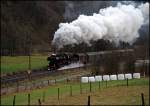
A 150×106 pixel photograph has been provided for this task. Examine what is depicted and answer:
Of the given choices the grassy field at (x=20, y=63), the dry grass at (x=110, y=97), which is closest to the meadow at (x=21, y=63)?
the grassy field at (x=20, y=63)

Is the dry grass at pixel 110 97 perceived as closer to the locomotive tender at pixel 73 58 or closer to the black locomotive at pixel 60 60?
the black locomotive at pixel 60 60

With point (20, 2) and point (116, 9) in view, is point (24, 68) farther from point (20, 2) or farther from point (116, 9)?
point (20, 2)

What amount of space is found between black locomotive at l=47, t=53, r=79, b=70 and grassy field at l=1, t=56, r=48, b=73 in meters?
0.70

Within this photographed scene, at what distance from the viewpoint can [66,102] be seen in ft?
108

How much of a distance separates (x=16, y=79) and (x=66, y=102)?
8399 millimetres

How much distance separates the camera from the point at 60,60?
4262cm

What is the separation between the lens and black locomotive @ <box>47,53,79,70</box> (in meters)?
41.1

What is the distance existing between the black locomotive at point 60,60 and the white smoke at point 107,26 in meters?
1.97

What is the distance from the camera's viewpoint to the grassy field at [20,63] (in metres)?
41.8

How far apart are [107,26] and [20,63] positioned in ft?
50.8

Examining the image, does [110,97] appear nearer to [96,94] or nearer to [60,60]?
[96,94]

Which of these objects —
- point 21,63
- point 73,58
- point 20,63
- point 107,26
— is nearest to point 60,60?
point 73,58

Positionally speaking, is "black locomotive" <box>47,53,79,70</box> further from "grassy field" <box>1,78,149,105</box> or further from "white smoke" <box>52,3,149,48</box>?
"grassy field" <box>1,78,149,105</box>

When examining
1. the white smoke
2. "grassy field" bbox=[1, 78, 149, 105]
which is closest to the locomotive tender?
the white smoke
